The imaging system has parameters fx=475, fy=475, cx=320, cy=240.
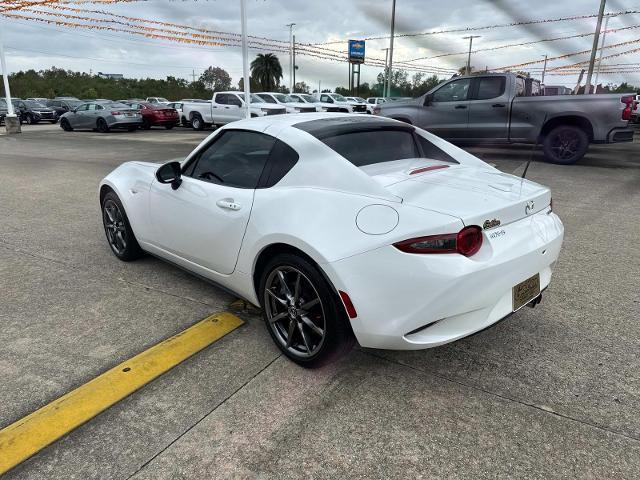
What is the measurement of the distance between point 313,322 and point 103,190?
2.89 metres

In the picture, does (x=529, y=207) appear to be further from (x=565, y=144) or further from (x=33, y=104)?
(x=33, y=104)

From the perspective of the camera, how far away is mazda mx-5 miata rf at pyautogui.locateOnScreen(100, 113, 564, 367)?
221 centimetres

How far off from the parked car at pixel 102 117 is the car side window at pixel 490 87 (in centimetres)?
1695

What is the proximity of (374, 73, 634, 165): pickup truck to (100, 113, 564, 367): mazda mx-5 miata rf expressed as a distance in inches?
280

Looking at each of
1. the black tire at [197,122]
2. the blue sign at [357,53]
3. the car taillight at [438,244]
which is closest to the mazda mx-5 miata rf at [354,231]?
the car taillight at [438,244]

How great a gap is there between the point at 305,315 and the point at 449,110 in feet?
31.8

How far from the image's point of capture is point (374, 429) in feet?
7.23

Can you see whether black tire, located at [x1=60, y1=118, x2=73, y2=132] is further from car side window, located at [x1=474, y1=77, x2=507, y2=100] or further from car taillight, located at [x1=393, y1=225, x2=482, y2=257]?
car taillight, located at [x1=393, y1=225, x2=482, y2=257]

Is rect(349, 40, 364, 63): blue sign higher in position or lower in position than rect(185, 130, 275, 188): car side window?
higher

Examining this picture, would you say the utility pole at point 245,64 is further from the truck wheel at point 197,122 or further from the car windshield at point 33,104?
the car windshield at point 33,104

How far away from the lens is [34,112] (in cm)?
2958

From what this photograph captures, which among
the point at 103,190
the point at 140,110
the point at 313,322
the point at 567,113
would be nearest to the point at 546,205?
the point at 313,322

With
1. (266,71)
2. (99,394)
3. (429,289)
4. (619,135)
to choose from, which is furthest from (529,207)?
(266,71)

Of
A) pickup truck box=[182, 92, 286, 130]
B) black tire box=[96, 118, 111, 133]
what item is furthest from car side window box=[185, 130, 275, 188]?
black tire box=[96, 118, 111, 133]
